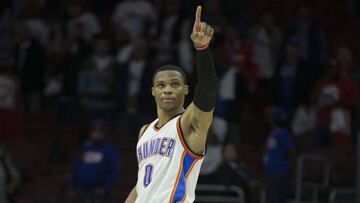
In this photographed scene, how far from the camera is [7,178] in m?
14.5

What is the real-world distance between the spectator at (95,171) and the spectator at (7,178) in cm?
88

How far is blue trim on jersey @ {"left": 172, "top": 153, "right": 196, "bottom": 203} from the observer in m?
7.07

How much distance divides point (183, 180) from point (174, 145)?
262 mm

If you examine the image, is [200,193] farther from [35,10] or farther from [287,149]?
[35,10]

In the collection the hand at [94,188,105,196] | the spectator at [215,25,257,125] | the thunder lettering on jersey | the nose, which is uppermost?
the spectator at [215,25,257,125]

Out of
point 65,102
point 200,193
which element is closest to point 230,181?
point 200,193

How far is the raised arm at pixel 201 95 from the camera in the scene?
6.65 meters

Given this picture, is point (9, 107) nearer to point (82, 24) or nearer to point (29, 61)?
point (29, 61)

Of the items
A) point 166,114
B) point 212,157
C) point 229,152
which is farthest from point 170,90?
point 212,157

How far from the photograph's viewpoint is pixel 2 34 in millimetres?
16938

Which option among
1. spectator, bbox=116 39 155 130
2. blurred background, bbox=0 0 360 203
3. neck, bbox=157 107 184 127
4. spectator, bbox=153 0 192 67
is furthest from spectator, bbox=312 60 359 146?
neck, bbox=157 107 184 127

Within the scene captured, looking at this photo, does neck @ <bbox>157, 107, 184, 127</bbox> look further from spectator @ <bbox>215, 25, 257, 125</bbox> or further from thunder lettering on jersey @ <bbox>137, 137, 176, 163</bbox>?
spectator @ <bbox>215, 25, 257, 125</bbox>

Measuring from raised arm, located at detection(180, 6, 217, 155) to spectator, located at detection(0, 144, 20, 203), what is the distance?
25.4 ft

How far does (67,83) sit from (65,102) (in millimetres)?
314
